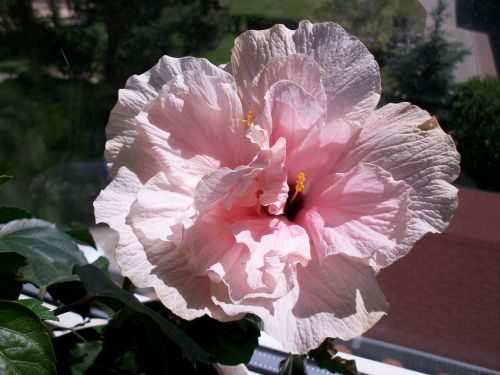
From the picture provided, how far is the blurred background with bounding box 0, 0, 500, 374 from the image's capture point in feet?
2.25

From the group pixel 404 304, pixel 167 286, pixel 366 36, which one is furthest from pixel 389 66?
pixel 167 286

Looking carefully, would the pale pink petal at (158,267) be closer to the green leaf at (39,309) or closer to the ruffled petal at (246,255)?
the ruffled petal at (246,255)

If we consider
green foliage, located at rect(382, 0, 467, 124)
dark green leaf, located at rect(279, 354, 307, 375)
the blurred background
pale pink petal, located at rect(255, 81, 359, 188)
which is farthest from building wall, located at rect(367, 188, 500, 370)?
pale pink petal, located at rect(255, 81, 359, 188)

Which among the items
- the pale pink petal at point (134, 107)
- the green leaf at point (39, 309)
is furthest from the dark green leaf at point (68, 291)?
the pale pink petal at point (134, 107)

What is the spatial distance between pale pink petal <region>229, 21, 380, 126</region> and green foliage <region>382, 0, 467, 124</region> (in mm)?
282

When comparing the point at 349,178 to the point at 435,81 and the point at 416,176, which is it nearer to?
the point at 416,176

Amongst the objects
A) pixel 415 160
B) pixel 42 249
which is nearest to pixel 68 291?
pixel 42 249

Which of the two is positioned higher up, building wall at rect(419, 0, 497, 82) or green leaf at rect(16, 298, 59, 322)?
building wall at rect(419, 0, 497, 82)

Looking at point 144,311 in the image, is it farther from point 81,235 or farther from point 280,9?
point 280,9

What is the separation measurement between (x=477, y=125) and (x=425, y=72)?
0.30 ft

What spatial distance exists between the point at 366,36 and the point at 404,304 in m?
0.36

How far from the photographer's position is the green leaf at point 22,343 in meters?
0.43

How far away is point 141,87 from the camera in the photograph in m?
0.45

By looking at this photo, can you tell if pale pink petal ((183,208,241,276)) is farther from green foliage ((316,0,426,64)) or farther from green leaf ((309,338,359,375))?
green foliage ((316,0,426,64))
